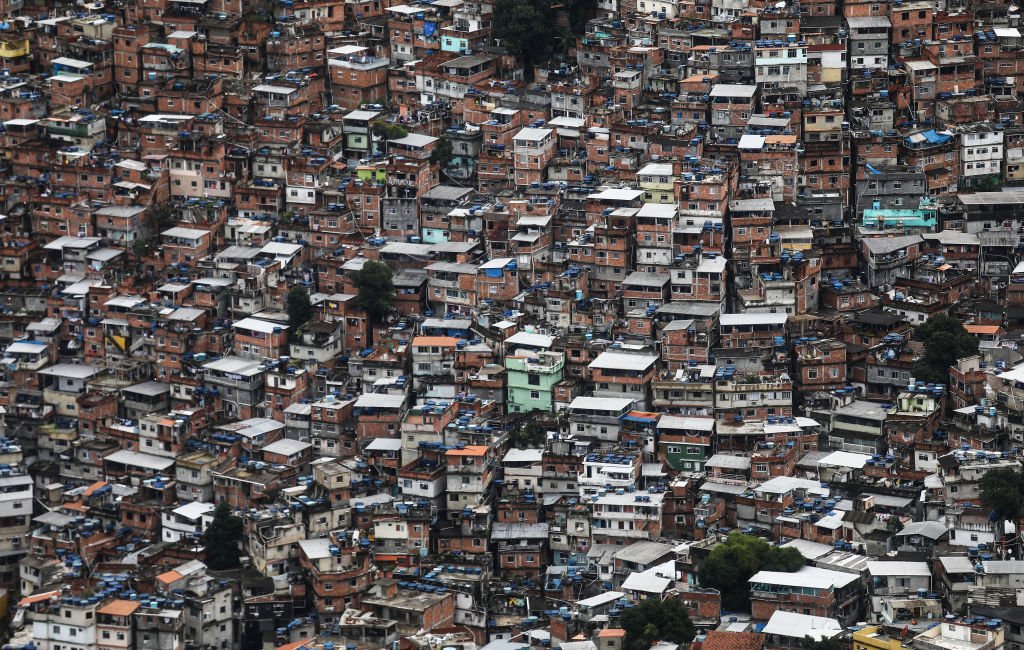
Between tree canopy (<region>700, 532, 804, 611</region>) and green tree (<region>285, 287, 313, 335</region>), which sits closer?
tree canopy (<region>700, 532, 804, 611</region>)

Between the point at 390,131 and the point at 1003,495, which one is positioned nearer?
the point at 1003,495

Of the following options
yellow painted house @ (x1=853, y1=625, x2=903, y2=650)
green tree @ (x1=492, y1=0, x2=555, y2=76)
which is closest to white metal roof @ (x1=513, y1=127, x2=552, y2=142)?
green tree @ (x1=492, y1=0, x2=555, y2=76)

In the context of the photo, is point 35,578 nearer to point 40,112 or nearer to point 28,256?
point 28,256

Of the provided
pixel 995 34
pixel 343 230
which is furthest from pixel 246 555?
pixel 995 34

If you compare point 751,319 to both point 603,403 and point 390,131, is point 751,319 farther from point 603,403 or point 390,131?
point 390,131

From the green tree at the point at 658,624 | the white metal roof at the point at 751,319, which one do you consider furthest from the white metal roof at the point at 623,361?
the green tree at the point at 658,624

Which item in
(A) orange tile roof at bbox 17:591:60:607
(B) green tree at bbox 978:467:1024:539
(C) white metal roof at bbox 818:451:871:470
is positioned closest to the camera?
(B) green tree at bbox 978:467:1024:539

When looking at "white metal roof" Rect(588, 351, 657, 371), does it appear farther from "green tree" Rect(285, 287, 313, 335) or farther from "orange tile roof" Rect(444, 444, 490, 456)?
"green tree" Rect(285, 287, 313, 335)

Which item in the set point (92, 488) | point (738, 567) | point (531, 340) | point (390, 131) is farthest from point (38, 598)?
point (390, 131)
